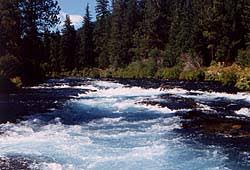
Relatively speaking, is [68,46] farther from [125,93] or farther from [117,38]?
[125,93]

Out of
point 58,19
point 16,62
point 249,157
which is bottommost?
point 249,157

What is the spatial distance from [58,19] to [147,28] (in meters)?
30.9

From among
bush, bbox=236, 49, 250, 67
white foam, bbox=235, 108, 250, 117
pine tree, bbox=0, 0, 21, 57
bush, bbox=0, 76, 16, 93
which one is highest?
pine tree, bbox=0, 0, 21, 57

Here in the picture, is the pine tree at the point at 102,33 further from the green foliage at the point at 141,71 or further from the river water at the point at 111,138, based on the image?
the river water at the point at 111,138

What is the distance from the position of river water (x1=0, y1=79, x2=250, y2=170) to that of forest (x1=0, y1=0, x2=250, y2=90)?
46.6 feet

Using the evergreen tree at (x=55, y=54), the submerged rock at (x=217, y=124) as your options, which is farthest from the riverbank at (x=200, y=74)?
the submerged rock at (x=217, y=124)

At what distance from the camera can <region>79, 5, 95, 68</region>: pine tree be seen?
337 ft

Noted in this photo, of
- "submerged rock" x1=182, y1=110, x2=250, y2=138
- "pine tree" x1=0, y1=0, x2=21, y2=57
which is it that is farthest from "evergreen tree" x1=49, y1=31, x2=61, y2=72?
"submerged rock" x1=182, y1=110, x2=250, y2=138

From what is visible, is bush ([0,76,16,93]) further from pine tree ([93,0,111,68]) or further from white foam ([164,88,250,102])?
pine tree ([93,0,111,68])

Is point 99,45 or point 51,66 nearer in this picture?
point 51,66

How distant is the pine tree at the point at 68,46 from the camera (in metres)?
101

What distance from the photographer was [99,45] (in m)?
103

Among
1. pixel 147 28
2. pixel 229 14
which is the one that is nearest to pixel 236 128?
pixel 229 14

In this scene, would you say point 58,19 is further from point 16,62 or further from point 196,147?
point 196,147
